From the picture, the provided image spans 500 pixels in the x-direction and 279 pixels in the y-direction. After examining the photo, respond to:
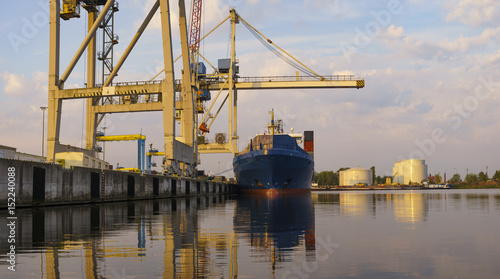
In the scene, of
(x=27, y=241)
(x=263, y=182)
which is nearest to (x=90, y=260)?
(x=27, y=241)

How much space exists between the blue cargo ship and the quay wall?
42.6ft

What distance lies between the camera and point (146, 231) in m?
13.8

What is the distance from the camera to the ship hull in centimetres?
5725

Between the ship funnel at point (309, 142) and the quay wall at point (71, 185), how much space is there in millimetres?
39973

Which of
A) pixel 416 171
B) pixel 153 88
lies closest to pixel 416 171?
pixel 416 171

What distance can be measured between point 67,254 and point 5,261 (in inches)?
45.5

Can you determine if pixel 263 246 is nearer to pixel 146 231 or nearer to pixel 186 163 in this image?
pixel 146 231

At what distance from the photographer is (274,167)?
57406mm

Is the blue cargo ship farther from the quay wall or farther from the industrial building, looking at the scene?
the industrial building

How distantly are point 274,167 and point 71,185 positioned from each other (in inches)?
1201

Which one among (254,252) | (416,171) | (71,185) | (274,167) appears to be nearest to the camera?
(254,252)

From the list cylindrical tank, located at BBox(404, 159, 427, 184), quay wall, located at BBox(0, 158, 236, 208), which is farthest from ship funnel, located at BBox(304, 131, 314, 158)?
cylindrical tank, located at BBox(404, 159, 427, 184)

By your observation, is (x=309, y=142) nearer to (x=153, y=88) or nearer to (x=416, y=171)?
(x=153, y=88)

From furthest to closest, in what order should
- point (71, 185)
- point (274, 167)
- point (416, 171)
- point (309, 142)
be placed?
point (416, 171) → point (309, 142) → point (274, 167) → point (71, 185)
